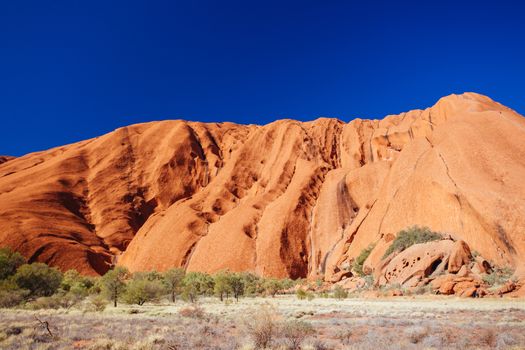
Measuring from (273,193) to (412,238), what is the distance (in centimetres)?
3219

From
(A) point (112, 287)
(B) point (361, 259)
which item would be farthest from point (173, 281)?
(B) point (361, 259)

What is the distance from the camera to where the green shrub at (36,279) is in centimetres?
2850

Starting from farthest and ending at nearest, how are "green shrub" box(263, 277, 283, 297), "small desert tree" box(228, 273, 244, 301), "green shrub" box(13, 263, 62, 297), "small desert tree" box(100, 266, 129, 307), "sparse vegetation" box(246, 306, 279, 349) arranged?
"green shrub" box(263, 277, 283, 297)
"small desert tree" box(228, 273, 244, 301)
"small desert tree" box(100, 266, 129, 307)
"green shrub" box(13, 263, 62, 297)
"sparse vegetation" box(246, 306, 279, 349)

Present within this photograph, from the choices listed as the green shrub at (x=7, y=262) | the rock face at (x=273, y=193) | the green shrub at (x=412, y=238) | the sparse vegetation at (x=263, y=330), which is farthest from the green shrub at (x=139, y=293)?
the green shrub at (x=412, y=238)

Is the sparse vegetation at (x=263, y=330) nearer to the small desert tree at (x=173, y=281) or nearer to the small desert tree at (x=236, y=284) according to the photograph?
the small desert tree at (x=236, y=284)

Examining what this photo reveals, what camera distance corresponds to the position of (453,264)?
1203 inches

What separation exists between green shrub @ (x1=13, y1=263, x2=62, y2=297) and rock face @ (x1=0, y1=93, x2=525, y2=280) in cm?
2491

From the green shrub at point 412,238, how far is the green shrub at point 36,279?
103 ft

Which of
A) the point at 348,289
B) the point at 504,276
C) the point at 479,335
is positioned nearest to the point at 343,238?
the point at 348,289

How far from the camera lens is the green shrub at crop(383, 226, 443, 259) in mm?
37406

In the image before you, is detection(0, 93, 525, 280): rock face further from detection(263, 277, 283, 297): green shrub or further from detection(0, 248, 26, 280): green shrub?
detection(0, 248, 26, 280): green shrub

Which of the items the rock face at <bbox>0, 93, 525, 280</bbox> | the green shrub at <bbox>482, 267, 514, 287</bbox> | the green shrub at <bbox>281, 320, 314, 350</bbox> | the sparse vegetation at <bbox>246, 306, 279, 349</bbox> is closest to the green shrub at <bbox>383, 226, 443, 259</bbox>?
the rock face at <bbox>0, 93, 525, 280</bbox>

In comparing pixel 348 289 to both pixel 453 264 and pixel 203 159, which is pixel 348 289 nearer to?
pixel 453 264

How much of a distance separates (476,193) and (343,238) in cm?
2064
